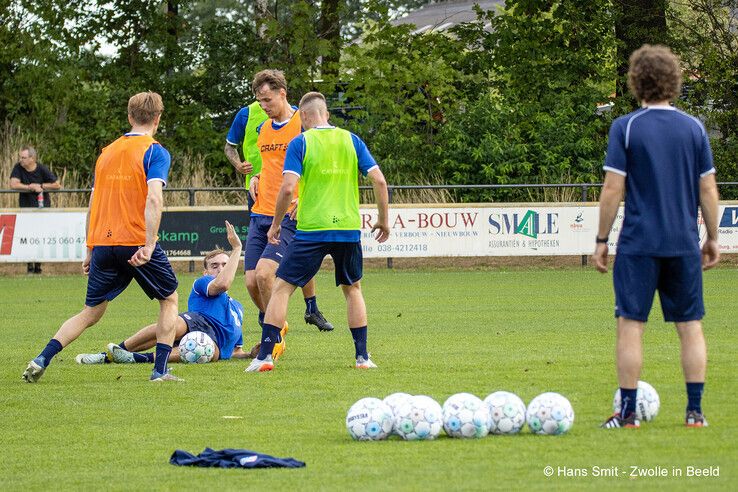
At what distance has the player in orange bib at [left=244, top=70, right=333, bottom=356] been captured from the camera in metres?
11.6

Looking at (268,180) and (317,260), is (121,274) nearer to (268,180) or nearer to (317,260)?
(317,260)

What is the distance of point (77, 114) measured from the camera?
3434 cm

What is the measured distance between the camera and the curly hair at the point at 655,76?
6832mm

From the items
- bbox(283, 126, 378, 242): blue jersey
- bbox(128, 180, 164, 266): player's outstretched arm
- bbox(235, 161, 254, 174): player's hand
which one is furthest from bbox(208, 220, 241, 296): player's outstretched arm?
bbox(235, 161, 254, 174): player's hand

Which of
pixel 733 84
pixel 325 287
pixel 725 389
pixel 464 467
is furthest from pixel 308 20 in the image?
pixel 464 467

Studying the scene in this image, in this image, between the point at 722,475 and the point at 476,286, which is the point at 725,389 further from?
the point at 476,286

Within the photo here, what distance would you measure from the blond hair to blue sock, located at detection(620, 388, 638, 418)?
411 cm

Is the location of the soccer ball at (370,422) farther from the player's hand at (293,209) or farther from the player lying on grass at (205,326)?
the player's hand at (293,209)

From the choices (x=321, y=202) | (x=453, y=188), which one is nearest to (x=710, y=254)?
(x=321, y=202)

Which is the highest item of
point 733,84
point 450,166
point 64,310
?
point 733,84

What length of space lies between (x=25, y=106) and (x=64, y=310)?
17.3 metres

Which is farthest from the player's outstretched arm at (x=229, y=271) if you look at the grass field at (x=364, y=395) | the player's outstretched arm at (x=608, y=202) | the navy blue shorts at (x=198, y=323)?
the player's outstretched arm at (x=608, y=202)

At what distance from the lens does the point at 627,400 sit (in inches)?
278

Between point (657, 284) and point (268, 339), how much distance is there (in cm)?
402
